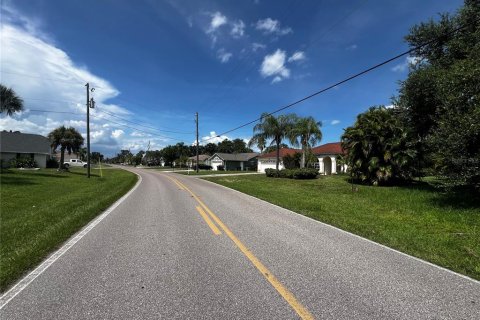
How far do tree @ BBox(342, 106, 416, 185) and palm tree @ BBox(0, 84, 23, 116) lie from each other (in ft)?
98.4

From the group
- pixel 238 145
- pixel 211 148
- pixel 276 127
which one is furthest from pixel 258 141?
pixel 211 148

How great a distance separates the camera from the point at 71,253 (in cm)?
618

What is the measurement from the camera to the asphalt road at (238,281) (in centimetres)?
384

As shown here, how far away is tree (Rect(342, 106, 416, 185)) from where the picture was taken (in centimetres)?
2116

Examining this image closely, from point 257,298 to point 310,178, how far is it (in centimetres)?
2862

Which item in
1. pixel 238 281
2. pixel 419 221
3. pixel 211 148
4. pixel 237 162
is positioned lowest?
pixel 419 221

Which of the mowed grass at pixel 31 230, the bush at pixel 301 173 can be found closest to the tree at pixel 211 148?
the bush at pixel 301 173

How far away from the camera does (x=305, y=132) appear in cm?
3856

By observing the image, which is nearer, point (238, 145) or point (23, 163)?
point (23, 163)

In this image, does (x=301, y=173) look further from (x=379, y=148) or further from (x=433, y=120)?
(x=433, y=120)

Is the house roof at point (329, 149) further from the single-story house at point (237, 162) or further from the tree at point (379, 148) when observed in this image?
the single-story house at point (237, 162)

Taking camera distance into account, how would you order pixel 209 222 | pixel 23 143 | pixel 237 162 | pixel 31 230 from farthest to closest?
pixel 237 162
pixel 23 143
pixel 209 222
pixel 31 230

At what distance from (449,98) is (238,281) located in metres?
11.8

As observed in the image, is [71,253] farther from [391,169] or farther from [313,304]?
[391,169]
